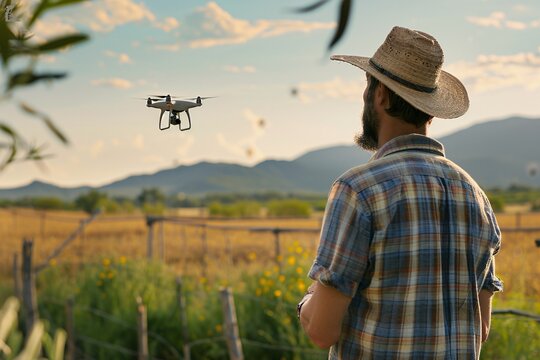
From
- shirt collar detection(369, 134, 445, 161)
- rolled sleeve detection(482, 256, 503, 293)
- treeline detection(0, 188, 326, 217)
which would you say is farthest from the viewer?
treeline detection(0, 188, 326, 217)

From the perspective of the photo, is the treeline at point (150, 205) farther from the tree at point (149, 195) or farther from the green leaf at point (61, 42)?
the green leaf at point (61, 42)

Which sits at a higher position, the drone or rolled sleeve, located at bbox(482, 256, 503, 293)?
the drone

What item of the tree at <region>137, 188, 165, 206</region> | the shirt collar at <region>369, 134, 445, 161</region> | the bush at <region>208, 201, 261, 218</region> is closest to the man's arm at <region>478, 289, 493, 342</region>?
the shirt collar at <region>369, 134, 445, 161</region>

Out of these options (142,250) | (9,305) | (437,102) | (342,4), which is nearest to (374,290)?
(437,102)

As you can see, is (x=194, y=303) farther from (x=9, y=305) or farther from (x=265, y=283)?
(x=9, y=305)

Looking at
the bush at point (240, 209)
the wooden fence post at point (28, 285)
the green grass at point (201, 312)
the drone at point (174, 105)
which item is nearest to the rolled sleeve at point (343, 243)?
the drone at point (174, 105)

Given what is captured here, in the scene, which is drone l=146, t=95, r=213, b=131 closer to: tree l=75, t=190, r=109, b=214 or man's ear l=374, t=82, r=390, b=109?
man's ear l=374, t=82, r=390, b=109
